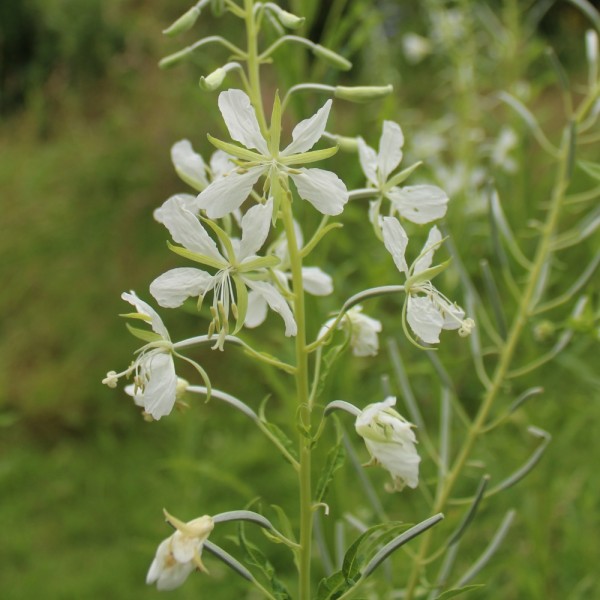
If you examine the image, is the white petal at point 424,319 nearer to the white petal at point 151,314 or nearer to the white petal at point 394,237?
the white petal at point 394,237

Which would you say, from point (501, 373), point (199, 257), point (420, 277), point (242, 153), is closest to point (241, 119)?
point (242, 153)

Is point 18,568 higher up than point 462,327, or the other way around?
point 462,327

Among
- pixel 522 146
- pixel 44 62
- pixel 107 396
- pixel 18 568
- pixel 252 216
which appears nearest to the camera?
pixel 252 216

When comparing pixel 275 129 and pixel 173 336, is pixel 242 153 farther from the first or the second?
pixel 173 336

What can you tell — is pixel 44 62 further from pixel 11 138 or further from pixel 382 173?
pixel 382 173

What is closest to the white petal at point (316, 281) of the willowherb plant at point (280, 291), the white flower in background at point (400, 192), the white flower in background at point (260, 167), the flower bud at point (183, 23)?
the willowherb plant at point (280, 291)

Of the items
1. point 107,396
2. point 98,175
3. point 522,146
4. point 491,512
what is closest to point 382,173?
point 522,146
